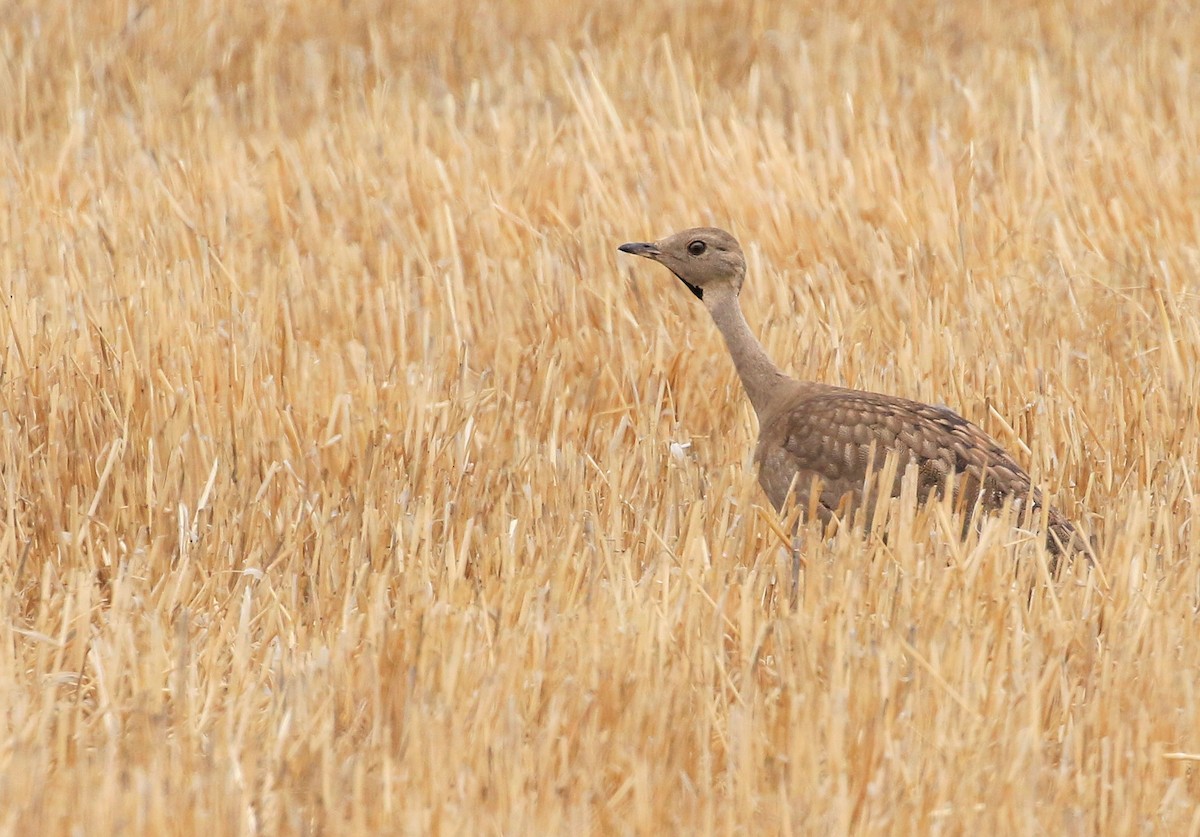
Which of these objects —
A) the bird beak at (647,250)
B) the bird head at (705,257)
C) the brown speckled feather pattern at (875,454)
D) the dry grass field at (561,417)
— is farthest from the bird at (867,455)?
the bird beak at (647,250)

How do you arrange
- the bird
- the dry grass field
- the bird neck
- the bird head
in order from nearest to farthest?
1. the dry grass field
2. the bird
3. the bird neck
4. the bird head

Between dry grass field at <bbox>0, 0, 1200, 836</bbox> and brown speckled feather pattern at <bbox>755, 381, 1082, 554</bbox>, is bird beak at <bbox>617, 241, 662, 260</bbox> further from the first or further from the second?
brown speckled feather pattern at <bbox>755, 381, 1082, 554</bbox>

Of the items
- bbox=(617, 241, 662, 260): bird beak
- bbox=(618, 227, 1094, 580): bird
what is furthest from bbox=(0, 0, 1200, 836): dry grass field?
bbox=(617, 241, 662, 260): bird beak

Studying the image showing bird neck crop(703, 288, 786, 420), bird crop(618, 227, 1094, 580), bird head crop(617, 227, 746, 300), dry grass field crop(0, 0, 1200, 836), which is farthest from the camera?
bird head crop(617, 227, 746, 300)

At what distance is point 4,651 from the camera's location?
11.0 ft

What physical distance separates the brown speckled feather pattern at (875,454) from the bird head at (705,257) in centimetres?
64

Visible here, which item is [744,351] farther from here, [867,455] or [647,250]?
[867,455]

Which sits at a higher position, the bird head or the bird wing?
the bird head

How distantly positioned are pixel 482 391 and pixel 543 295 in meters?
1.04

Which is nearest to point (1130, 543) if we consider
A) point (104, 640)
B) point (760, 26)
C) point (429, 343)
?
point (104, 640)

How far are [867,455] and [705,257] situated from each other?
105cm

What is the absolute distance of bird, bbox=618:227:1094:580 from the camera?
4.36 m

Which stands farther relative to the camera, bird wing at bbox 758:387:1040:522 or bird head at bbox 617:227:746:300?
bird head at bbox 617:227:746:300

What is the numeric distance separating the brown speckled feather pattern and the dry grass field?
7.3 inches
